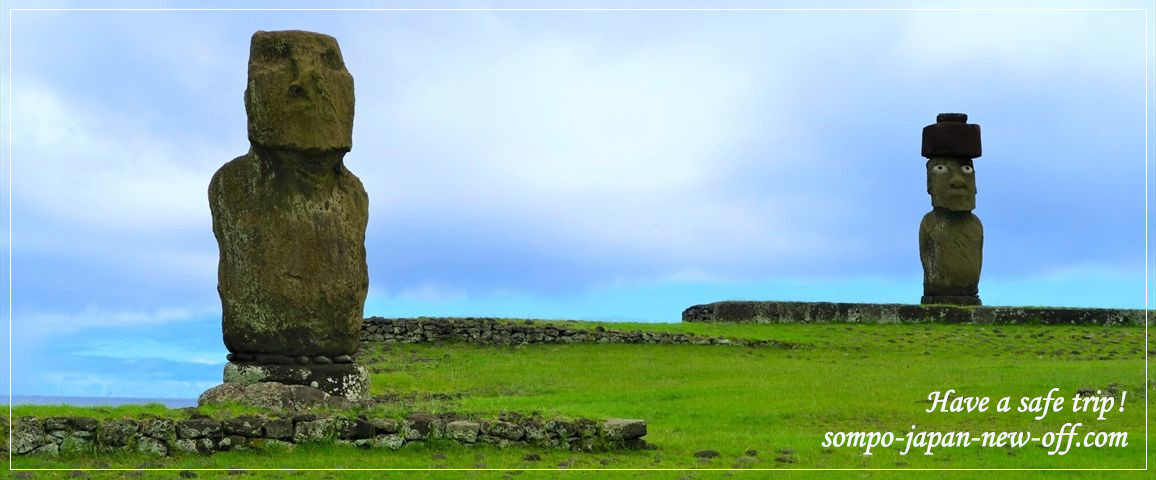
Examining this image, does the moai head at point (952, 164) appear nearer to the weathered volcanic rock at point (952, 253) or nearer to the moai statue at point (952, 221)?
the moai statue at point (952, 221)

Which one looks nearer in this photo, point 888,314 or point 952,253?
point 888,314

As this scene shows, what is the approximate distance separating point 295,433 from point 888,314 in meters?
24.2

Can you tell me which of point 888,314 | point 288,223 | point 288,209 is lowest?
point 888,314

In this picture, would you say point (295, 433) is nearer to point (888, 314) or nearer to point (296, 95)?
point (296, 95)

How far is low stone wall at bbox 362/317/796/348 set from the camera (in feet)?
109

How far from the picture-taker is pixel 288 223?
19.8m

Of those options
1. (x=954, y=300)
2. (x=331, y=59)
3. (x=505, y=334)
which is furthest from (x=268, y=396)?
(x=954, y=300)

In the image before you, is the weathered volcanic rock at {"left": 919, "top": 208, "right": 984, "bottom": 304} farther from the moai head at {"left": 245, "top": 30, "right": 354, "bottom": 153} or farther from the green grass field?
the moai head at {"left": 245, "top": 30, "right": 354, "bottom": 153}

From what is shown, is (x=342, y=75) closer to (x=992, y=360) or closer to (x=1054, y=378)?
(x=1054, y=378)

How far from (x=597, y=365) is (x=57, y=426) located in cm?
1516

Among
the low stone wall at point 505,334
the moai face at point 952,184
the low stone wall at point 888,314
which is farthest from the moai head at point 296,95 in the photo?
the moai face at point 952,184

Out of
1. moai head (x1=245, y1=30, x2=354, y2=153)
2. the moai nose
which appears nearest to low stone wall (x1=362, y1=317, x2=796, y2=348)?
moai head (x1=245, y1=30, x2=354, y2=153)

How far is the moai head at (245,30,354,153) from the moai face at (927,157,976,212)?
81.7ft

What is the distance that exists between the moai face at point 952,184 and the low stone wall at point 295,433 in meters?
26.1
